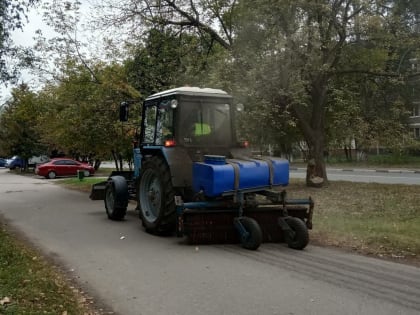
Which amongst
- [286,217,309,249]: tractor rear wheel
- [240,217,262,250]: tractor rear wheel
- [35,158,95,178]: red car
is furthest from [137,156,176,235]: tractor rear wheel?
[35,158,95,178]: red car

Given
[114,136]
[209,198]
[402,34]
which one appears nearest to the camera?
[209,198]

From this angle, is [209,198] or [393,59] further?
[393,59]

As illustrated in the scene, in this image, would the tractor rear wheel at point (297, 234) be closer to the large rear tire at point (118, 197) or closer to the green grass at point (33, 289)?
the green grass at point (33, 289)

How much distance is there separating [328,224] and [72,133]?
13227 mm

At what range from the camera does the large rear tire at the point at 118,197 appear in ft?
40.2

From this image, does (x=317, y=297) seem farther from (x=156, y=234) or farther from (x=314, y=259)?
(x=156, y=234)

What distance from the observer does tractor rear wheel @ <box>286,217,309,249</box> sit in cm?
853

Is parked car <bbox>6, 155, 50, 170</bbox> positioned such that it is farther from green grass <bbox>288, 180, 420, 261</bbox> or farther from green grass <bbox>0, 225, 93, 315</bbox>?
green grass <bbox>0, 225, 93, 315</bbox>

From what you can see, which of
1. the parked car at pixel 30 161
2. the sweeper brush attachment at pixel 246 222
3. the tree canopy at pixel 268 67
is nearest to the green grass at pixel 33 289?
the sweeper brush attachment at pixel 246 222

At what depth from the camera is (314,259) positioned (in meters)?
7.88

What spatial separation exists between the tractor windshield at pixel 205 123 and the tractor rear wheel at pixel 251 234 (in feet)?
7.38

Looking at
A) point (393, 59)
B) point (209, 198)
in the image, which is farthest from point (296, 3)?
point (209, 198)

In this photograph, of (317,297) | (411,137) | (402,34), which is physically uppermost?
(402,34)

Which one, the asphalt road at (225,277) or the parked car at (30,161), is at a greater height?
the parked car at (30,161)
